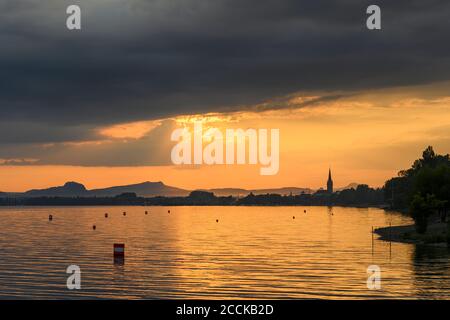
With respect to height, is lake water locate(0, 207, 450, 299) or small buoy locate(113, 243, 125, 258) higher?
small buoy locate(113, 243, 125, 258)

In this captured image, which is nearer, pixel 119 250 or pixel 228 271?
pixel 228 271

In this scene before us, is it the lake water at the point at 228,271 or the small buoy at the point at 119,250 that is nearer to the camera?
the lake water at the point at 228,271

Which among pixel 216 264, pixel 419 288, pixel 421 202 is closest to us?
pixel 419 288

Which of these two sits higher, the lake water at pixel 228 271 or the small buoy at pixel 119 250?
the small buoy at pixel 119 250

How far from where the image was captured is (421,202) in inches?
5032

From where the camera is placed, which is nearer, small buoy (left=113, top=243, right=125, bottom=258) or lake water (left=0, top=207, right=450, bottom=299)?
lake water (left=0, top=207, right=450, bottom=299)

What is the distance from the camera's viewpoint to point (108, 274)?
234 ft

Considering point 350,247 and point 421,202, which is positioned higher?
point 421,202

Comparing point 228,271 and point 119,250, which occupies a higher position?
point 119,250

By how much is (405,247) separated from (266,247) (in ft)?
78.9
